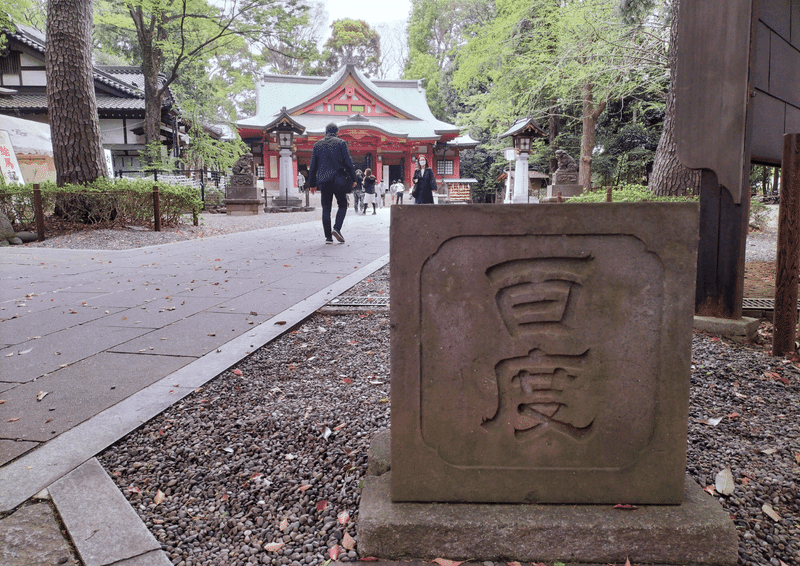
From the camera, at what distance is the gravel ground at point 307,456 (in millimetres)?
1524

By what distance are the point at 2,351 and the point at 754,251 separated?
9367 mm

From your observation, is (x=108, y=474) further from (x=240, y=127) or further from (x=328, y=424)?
(x=240, y=127)

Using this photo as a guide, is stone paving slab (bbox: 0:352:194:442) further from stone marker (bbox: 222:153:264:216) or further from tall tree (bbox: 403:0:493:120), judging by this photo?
tall tree (bbox: 403:0:493:120)

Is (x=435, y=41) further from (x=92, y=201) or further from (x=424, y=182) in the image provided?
(x=92, y=201)

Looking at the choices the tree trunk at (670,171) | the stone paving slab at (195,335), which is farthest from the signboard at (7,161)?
the tree trunk at (670,171)

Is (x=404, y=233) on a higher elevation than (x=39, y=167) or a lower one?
lower

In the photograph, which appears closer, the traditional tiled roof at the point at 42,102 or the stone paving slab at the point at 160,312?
the stone paving slab at the point at 160,312

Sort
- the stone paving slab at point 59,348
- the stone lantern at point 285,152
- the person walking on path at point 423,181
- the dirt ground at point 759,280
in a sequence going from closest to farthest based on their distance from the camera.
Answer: the stone paving slab at point 59,348
the dirt ground at point 759,280
the person walking on path at point 423,181
the stone lantern at point 285,152

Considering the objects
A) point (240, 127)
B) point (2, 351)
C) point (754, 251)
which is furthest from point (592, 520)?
point (240, 127)

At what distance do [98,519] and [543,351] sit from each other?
4.47ft

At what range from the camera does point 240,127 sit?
25.4 m

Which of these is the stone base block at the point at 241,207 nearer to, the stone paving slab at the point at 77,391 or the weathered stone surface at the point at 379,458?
the stone paving slab at the point at 77,391

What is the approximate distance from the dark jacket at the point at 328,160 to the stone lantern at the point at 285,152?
12.4 metres

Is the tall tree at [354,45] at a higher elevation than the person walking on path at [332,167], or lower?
higher
